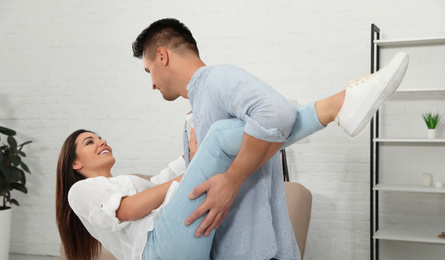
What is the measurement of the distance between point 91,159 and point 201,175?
1.13 m

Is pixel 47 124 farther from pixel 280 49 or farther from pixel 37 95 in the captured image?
pixel 280 49

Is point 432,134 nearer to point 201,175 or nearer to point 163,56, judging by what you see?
point 163,56

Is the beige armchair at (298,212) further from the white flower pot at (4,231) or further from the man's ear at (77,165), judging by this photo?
the white flower pot at (4,231)

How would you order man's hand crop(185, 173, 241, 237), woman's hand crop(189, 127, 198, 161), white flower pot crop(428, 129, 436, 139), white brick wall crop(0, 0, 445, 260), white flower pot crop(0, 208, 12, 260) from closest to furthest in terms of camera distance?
man's hand crop(185, 173, 241, 237) → woman's hand crop(189, 127, 198, 161) → white flower pot crop(428, 129, 436, 139) → white brick wall crop(0, 0, 445, 260) → white flower pot crop(0, 208, 12, 260)

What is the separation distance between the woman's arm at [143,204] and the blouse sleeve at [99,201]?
29mm

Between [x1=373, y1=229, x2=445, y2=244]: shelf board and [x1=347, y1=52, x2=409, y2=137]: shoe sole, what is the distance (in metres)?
2.95

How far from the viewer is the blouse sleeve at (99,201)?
183cm

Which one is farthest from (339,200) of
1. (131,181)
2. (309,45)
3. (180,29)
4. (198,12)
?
(180,29)

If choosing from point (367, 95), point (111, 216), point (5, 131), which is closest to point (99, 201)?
point (111, 216)

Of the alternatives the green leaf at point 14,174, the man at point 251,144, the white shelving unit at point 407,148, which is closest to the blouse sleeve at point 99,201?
the man at point 251,144

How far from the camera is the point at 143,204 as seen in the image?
1.80m

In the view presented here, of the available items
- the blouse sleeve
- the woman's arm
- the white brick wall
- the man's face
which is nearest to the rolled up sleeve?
the man's face

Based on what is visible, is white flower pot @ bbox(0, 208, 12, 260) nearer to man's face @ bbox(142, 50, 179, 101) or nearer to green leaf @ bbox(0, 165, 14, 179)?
green leaf @ bbox(0, 165, 14, 179)

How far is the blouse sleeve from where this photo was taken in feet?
6.00
